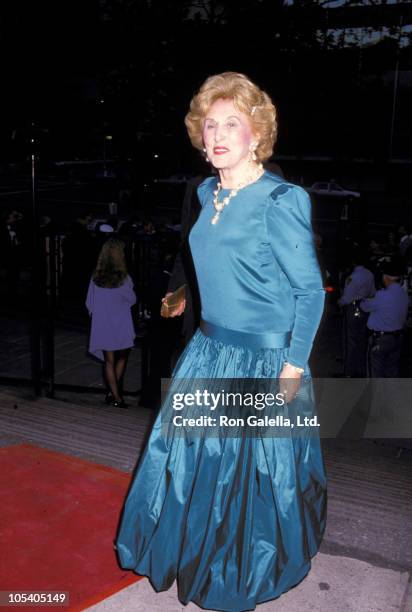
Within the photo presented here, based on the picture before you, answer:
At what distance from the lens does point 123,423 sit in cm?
505

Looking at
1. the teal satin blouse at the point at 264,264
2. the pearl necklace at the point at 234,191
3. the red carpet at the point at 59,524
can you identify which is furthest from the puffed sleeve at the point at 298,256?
the red carpet at the point at 59,524

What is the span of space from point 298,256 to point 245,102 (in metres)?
0.61

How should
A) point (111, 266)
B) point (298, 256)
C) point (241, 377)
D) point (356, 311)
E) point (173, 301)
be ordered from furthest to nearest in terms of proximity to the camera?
1. point (356, 311)
2. point (111, 266)
3. point (173, 301)
4. point (241, 377)
5. point (298, 256)

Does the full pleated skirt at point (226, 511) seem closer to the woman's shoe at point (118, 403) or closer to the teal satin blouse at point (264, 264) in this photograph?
the teal satin blouse at point (264, 264)

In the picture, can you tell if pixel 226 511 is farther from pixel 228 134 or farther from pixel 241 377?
pixel 228 134

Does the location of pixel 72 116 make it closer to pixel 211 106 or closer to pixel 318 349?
pixel 318 349

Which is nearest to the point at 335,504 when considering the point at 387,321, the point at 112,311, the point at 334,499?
the point at 334,499

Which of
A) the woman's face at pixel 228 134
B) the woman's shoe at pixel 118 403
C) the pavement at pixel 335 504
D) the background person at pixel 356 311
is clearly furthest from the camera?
the background person at pixel 356 311

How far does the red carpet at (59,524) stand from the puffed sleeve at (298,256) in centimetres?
125

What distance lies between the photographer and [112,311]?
643 centimetres

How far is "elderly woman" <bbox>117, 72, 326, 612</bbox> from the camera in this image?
8.05 ft

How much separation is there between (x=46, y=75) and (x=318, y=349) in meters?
10.5

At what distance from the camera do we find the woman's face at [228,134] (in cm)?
250

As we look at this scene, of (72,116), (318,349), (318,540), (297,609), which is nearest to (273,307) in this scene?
(318,540)
